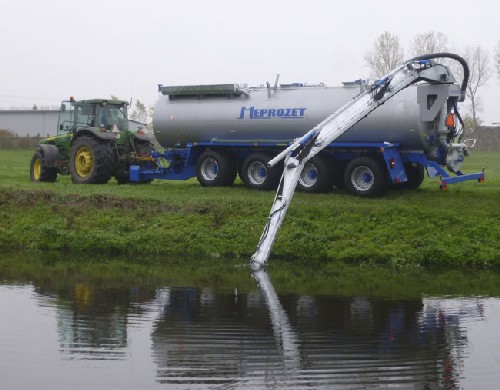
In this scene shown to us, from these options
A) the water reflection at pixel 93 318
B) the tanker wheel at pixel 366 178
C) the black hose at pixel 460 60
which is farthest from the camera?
the tanker wheel at pixel 366 178

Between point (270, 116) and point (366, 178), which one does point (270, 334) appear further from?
point (270, 116)

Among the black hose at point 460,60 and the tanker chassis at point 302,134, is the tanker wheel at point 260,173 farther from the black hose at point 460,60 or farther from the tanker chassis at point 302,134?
the black hose at point 460,60

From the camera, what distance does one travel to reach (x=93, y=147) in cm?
2802

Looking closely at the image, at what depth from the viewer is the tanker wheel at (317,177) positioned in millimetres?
24281

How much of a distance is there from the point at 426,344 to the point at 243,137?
48.2 ft

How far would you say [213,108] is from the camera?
2644cm

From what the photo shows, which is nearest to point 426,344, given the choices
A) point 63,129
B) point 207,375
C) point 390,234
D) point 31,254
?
point 207,375

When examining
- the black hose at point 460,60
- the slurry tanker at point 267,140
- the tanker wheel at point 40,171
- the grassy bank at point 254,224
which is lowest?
the grassy bank at point 254,224

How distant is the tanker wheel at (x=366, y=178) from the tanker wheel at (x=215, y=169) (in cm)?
405

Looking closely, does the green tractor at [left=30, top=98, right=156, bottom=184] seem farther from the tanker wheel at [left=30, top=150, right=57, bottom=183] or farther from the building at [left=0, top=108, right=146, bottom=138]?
the building at [left=0, top=108, right=146, bottom=138]

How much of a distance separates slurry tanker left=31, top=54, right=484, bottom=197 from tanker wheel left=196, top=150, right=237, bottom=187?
0.03m

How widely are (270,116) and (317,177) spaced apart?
2218 mm

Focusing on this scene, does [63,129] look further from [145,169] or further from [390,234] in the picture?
[390,234]

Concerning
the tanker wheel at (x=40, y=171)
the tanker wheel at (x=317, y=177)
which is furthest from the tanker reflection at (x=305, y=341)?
the tanker wheel at (x=40, y=171)
